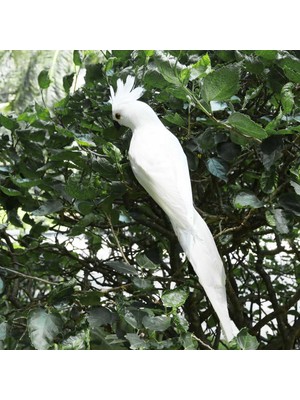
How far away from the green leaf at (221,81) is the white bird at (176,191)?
115 millimetres

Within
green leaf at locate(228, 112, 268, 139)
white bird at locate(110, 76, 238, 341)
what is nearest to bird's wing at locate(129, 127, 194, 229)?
white bird at locate(110, 76, 238, 341)

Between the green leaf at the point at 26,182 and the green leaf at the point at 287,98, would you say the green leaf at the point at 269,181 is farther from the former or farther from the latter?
the green leaf at the point at 26,182

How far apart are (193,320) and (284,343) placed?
173mm

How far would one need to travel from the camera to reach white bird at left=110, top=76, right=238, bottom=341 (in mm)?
727

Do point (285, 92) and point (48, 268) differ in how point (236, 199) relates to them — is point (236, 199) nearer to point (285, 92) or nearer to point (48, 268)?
point (285, 92)

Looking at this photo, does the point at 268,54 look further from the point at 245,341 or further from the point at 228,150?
the point at 245,341

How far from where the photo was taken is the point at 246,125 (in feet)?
2.20

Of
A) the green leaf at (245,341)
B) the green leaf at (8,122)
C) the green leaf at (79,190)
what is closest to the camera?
the green leaf at (245,341)

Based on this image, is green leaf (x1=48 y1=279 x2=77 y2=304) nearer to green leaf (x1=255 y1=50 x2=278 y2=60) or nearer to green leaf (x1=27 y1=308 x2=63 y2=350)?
green leaf (x1=27 y1=308 x2=63 y2=350)

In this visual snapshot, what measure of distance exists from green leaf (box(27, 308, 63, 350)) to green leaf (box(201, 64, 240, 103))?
36 cm

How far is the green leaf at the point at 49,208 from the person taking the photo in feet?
2.69

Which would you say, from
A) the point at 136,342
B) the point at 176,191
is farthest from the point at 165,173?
the point at 136,342

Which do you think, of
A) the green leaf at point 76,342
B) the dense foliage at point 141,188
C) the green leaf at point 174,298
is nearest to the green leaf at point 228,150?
the dense foliage at point 141,188
